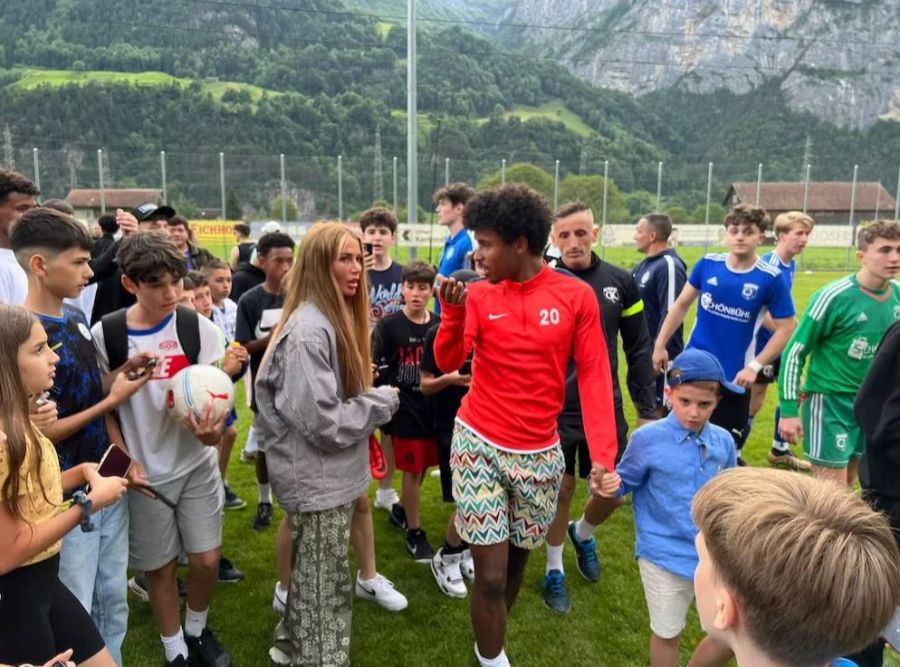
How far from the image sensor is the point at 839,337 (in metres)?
4.04

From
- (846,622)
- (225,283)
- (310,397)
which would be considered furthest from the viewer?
(225,283)

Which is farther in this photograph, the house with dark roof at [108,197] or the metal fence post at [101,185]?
the house with dark roof at [108,197]

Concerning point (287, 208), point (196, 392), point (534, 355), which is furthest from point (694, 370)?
point (287, 208)

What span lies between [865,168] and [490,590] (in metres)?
78.7

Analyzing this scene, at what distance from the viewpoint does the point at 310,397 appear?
271 centimetres

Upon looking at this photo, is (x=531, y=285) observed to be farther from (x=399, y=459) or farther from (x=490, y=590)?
(x=399, y=459)

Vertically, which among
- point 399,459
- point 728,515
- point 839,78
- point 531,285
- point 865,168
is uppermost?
point 839,78

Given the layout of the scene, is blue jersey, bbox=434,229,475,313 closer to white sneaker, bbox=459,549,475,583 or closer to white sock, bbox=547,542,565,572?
A: white sneaker, bbox=459,549,475,583

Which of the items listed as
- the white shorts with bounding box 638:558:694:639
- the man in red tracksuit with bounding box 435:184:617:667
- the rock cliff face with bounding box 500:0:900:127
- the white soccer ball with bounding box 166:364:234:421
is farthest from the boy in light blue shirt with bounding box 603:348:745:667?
Answer: the rock cliff face with bounding box 500:0:900:127

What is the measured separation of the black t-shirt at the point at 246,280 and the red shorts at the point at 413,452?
2060 mm

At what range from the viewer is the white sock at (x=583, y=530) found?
4.05m

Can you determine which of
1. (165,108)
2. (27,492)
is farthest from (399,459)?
(165,108)

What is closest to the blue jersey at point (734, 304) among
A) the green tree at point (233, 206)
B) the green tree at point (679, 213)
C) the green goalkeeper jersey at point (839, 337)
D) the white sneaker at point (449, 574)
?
the green goalkeeper jersey at point (839, 337)

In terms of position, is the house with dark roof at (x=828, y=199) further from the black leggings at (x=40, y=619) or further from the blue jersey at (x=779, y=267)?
the black leggings at (x=40, y=619)
